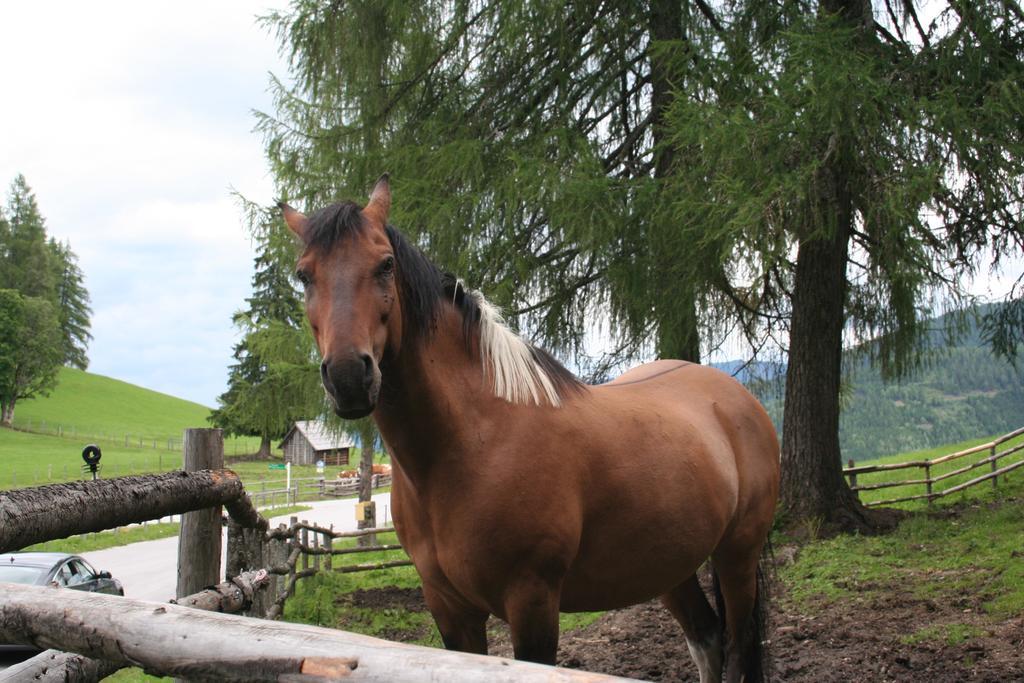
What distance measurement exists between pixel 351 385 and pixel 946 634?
4.85 meters

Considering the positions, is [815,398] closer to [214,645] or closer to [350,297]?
[350,297]

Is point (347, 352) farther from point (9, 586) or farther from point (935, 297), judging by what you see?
point (935, 297)

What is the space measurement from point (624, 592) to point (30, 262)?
1945 inches

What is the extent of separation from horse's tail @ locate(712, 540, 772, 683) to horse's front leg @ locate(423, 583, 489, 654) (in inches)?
67.9

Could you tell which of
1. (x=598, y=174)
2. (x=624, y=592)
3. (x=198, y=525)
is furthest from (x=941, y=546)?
(x=198, y=525)

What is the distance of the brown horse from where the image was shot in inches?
95.9

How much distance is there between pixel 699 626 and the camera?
4.14 metres

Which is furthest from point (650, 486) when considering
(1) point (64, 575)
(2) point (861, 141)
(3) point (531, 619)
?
(1) point (64, 575)

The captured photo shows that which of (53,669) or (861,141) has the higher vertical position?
(861,141)

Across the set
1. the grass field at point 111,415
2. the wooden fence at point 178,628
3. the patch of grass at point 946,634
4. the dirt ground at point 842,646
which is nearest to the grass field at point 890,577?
the patch of grass at point 946,634

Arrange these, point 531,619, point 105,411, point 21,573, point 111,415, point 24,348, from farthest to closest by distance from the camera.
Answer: point 105,411 → point 111,415 → point 24,348 → point 21,573 → point 531,619

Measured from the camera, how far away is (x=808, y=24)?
644 centimetres

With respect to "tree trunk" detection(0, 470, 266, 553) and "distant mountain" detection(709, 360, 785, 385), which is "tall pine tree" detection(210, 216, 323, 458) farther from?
"tree trunk" detection(0, 470, 266, 553)

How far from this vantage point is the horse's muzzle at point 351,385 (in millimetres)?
2154
